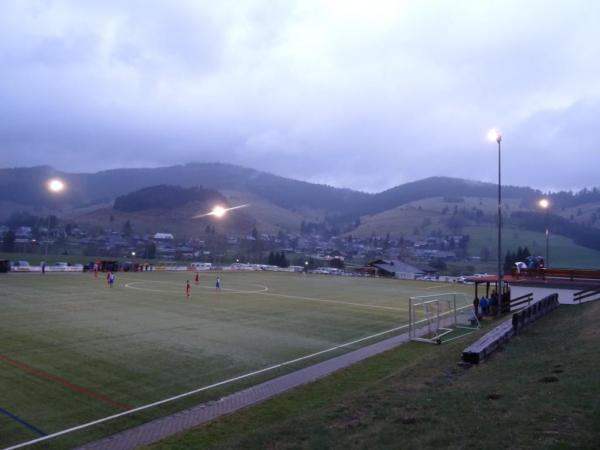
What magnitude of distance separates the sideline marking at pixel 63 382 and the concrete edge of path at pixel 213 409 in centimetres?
169

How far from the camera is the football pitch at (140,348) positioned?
1201 cm

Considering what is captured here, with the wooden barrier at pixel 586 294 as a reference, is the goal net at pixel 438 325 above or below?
below

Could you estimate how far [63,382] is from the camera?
14.1 m

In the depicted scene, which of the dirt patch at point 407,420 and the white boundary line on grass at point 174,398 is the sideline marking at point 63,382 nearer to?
the white boundary line on grass at point 174,398

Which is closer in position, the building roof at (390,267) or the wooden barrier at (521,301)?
the wooden barrier at (521,301)

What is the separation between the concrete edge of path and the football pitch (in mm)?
453

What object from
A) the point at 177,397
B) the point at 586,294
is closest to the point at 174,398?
the point at 177,397

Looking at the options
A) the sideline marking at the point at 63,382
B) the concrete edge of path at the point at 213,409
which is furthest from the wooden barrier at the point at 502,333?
the sideline marking at the point at 63,382

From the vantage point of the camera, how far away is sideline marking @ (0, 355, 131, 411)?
12.6 metres

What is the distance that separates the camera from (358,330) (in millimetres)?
25609

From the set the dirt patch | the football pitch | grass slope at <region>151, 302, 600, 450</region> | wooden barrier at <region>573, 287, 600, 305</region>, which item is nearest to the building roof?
the football pitch

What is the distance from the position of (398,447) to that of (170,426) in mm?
6224

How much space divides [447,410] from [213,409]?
6.48 metres

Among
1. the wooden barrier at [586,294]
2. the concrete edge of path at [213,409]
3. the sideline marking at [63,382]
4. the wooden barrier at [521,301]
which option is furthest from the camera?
the wooden barrier at [521,301]
